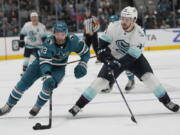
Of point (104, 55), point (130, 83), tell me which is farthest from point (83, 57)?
point (130, 83)

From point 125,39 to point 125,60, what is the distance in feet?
0.77

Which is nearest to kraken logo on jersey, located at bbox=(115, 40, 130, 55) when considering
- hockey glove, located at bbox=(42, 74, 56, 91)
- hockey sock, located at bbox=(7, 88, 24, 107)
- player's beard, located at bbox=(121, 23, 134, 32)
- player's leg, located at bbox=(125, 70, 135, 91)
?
player's beard, located at bbox=(121, 23, 134, 32)

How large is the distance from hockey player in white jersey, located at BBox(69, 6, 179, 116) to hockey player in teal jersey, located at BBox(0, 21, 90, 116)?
0.57 feet

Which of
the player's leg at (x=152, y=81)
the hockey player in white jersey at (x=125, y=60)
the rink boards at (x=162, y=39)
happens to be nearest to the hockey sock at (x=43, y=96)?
the hockey player in white jersey at (x=125, y=60)

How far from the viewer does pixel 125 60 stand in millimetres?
3898

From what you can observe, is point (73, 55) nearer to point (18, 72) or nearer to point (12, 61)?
point (12, 61)

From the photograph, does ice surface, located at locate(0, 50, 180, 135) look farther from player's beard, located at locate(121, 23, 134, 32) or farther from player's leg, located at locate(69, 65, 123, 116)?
player's beard, located at locate(121, 23, 134, 32)

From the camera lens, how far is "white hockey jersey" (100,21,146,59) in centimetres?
394

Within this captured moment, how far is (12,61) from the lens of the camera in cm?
977

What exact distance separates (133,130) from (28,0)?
790 cm

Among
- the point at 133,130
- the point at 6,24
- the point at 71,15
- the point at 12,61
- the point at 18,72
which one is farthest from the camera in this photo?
the point at 71,15

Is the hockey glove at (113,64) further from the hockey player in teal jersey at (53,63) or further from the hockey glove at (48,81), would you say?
the hockey glove at (48,81)

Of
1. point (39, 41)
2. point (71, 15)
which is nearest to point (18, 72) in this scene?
point (39, 41)

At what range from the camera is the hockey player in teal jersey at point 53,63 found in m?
3.78
